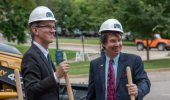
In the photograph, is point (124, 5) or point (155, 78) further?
point (124, 5)

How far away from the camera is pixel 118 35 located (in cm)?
466

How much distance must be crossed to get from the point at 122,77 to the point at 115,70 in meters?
0.09

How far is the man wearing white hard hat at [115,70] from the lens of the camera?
15.1 ft

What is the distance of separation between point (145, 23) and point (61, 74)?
20.6m

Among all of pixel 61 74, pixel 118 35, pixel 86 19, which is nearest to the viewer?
pixel 61 74

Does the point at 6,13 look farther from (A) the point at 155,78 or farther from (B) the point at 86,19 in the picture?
(B) the point at 86,19

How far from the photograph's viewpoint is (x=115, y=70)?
15.3 ft

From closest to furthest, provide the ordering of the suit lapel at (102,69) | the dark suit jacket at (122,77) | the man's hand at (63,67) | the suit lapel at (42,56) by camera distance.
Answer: the man's hand at (63,67), the suit lapel at (42,56), the dark suit jacket at (122,77), the suit lapel at (102,69)

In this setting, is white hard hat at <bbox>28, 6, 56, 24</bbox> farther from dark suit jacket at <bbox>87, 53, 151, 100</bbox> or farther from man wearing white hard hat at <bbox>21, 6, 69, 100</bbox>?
dark suit jacket at <bbox>87, 53, 151, 100</bbox>

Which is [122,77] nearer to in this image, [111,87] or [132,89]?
[111,87]

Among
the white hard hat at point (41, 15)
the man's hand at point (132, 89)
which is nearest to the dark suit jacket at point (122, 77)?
the man's hand at point (132, 89)

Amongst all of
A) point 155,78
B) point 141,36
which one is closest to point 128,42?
point 141,36

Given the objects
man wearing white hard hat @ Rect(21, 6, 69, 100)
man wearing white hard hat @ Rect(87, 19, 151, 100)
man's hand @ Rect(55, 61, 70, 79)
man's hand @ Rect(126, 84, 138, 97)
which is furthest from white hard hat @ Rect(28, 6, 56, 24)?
man's hand @ Rect(126, 84, 138, 97)

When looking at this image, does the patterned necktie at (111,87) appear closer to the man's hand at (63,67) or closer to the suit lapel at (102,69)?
the suit lapel at (102,69)
